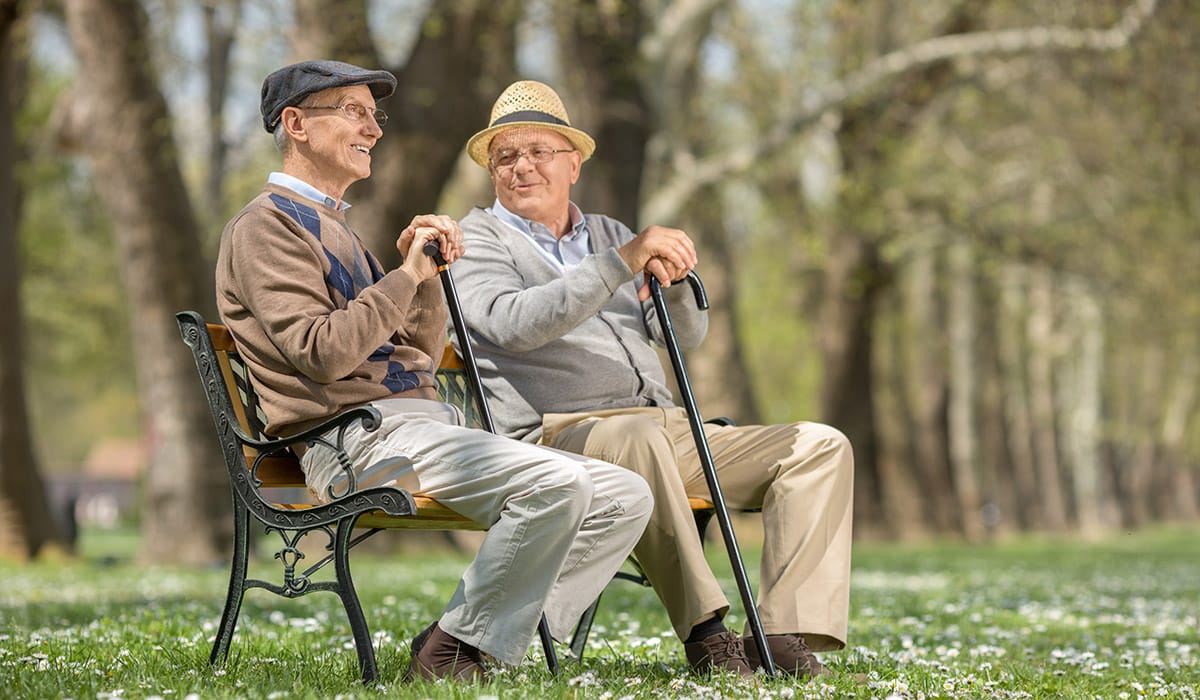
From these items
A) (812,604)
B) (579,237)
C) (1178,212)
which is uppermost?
(1178,212)

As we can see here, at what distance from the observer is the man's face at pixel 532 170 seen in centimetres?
556

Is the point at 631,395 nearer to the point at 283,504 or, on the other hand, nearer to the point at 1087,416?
the point at 283,504

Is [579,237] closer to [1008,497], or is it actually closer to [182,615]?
[182,615]

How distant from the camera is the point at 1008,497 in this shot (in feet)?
133

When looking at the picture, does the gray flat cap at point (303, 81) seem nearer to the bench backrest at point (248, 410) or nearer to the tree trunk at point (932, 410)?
the bench backrest at point (248, 410)

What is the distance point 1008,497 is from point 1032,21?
23518 mm

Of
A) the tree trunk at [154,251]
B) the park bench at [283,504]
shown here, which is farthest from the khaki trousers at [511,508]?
the tree trunk at [154,251]

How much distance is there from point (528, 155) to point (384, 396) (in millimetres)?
1170

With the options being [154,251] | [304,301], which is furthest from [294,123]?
[154,251]

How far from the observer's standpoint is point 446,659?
460cm

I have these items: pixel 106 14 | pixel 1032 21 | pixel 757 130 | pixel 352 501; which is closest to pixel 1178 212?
pixel 1032 21

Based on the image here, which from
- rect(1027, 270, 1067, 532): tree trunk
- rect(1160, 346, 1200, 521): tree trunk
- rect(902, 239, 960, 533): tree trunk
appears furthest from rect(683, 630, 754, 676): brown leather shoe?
A: rect(1160, 346, 1200, 521): tree trunk

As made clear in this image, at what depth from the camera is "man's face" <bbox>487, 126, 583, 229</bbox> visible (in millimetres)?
5562

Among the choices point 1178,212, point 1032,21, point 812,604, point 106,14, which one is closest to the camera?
point 812,604
